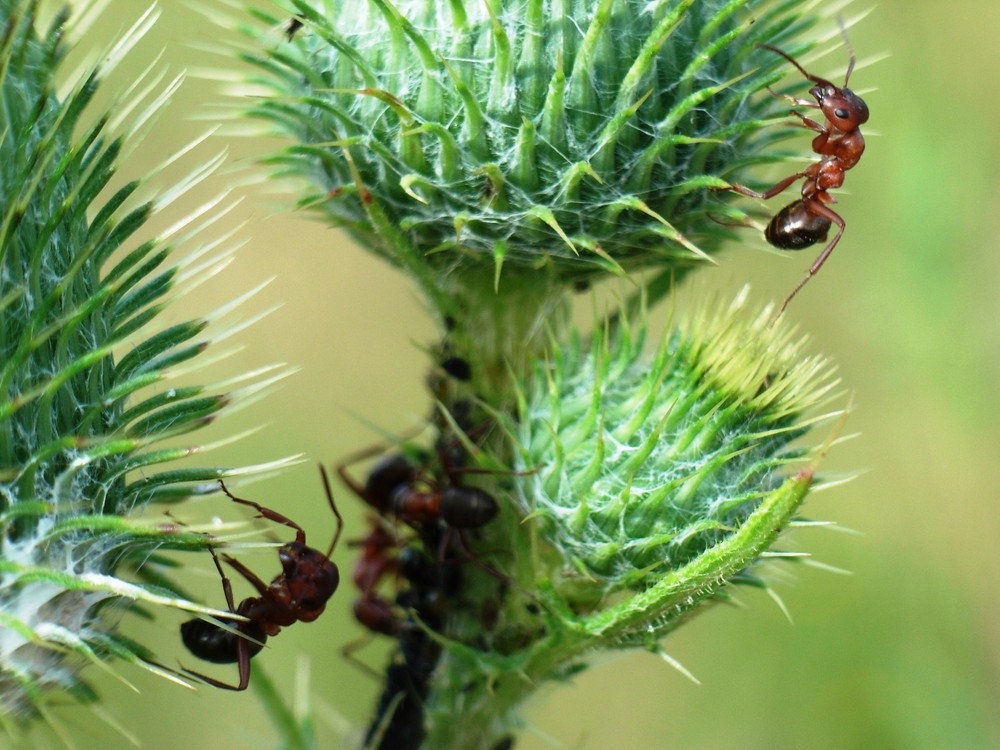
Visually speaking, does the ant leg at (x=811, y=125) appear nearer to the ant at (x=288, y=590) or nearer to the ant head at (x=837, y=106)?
the ant head at (x=837, y=106)

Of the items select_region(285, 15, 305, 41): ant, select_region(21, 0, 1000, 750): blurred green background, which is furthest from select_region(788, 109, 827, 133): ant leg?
select_region(285, 15, 305, 41): ant

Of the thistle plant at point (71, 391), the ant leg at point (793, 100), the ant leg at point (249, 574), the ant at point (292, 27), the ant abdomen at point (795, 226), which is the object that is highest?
the ant leg at point (793, 100)

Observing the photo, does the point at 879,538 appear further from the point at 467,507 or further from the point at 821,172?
the point at 467,507

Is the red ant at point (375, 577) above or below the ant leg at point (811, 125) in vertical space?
below

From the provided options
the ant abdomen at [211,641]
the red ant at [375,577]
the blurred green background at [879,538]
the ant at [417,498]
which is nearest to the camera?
the ant abdomen at [211,641]

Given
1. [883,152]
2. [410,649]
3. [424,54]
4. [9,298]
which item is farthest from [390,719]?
[883,152]

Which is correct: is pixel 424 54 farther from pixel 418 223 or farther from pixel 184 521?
pixel 184 521

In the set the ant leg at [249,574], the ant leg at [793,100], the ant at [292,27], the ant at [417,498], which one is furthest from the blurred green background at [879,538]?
the ant at [292,27]

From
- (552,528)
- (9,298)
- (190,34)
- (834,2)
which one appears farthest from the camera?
(190,34)
